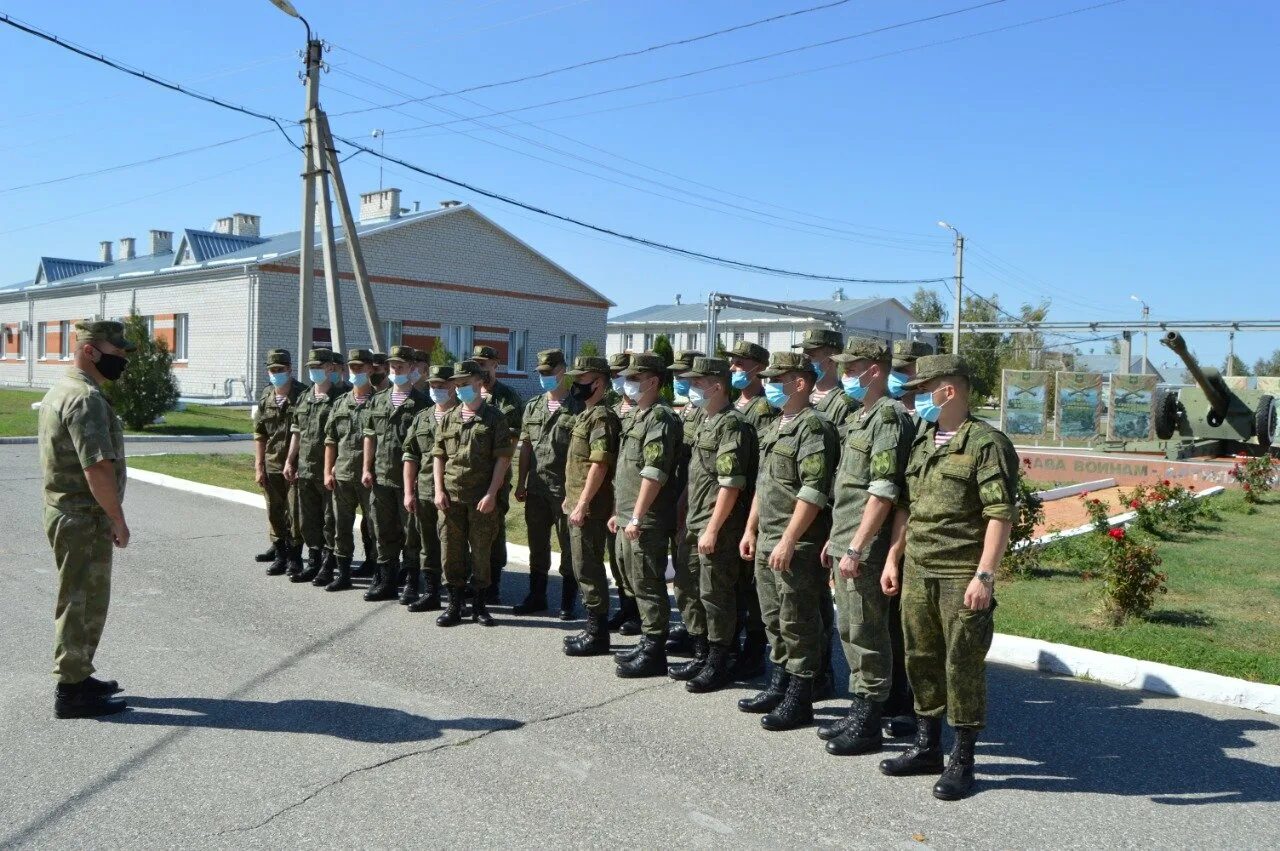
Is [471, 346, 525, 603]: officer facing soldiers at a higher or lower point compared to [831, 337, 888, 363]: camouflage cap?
lower

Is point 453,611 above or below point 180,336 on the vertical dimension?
below

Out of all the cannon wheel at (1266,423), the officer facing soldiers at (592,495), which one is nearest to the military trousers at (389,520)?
the officer facing soldiers at (592,495)

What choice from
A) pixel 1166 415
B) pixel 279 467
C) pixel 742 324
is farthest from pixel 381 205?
pixel 279 467

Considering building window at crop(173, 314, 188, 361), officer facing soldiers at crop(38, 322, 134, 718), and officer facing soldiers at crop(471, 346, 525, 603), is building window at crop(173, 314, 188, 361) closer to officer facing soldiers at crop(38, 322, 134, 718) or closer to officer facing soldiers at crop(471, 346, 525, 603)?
officer facing soldiers at crop(471, 346, 525, 603)

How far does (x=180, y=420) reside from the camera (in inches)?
973

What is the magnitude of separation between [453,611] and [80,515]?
262 cm

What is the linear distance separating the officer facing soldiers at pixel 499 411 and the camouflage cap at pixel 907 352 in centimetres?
284

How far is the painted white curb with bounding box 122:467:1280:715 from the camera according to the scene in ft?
Result: 17.8

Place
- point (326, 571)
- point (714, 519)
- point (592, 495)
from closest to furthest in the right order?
point (714, 519) < point (592, 495) < point (326, 571)

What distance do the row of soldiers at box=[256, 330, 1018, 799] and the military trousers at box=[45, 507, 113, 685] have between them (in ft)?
7.90

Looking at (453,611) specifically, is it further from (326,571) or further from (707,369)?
(707,369)

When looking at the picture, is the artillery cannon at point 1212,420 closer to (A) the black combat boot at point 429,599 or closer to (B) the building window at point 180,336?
(A) the black combat boot at point 429,599

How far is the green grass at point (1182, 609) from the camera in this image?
6.23 meters

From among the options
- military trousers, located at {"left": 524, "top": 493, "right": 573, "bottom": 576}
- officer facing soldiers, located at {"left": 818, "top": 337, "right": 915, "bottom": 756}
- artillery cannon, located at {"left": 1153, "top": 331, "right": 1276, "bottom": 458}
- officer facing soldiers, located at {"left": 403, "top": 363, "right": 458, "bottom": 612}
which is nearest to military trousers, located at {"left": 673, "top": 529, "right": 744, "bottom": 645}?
officer facing soldiers, located at {"left": 818, "top": 337, "right": 915, "bottom": 756}
